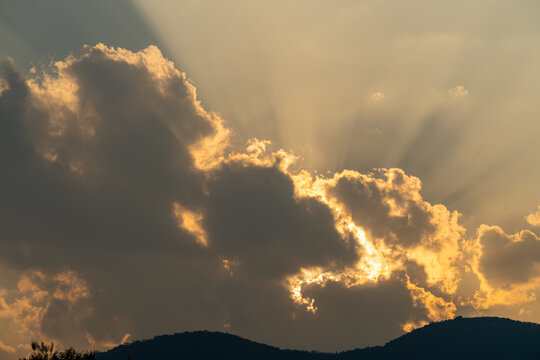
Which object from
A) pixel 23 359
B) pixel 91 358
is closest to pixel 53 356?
pixel 23 359

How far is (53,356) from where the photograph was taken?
123562 mm

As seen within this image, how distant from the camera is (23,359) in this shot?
124 meters

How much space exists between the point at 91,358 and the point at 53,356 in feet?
57.2

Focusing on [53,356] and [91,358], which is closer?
[91,358]

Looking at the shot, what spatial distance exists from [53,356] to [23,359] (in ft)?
28.2

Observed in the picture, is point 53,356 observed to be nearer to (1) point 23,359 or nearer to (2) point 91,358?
(1) point 23,359

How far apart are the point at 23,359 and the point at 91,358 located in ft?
82.9

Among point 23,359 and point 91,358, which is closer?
point 91,358
